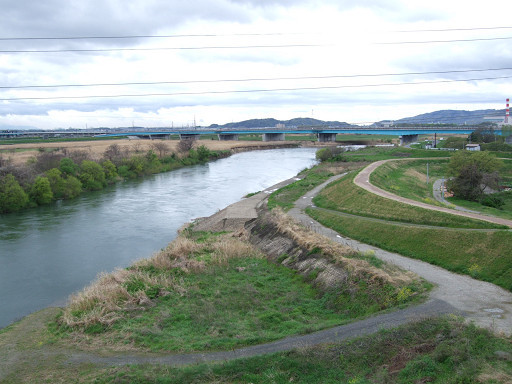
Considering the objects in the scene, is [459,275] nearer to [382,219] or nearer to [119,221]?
[382,219]

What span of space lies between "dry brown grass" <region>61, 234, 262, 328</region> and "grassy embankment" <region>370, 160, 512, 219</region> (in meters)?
14.8

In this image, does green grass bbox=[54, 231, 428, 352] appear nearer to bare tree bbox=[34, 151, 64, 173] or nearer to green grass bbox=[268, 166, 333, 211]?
green grass bbox=[268, 166, 333, 211]

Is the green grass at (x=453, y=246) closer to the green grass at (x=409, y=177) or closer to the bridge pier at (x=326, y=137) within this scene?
the green grass at (x=409, y=177)

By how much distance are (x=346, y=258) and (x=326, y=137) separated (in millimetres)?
107235

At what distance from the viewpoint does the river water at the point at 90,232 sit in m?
20.5

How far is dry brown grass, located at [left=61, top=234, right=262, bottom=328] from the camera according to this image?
15023 mm

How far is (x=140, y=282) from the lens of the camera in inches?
683

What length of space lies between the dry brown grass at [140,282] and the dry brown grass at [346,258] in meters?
2.71

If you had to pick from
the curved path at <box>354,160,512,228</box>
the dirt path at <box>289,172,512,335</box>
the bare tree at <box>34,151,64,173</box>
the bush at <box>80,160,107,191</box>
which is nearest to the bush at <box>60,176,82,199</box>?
the bush at <box>80,160,107,191</box>

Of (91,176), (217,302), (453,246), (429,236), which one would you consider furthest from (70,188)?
(453,246)

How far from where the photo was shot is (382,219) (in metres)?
24.2

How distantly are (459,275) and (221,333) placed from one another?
9445 mm

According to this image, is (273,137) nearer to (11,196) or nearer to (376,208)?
(11,196)

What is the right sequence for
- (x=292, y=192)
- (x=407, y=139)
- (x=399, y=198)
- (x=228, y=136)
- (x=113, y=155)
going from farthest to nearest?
(x=228, y=136)
(x=407, y=139)
(x=113, y=155)
(x=292, y=192)
(x=399, y=198)
